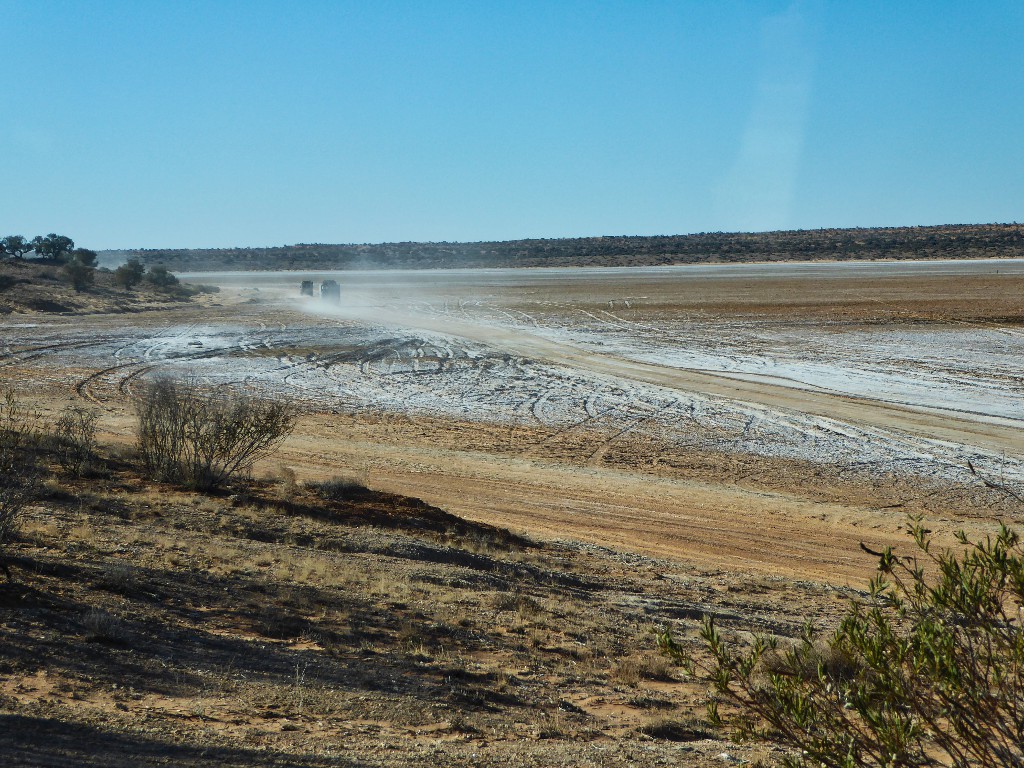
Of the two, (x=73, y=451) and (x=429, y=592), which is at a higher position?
(x=73, y=451)

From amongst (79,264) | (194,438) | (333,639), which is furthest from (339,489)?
(79,264)

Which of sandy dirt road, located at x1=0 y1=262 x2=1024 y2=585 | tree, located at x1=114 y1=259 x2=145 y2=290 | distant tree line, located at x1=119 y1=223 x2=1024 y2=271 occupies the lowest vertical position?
sandy dirt road, located at x1=0 y1=262 x2=1024 y2=585

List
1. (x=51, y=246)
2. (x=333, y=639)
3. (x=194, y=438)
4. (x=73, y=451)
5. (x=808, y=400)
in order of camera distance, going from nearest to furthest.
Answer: (x=333, y=639) < (x=194, y=438) < (x=73, y=451) < (x=808, y=400) < (x=51, y=246)

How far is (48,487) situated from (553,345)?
83.1 ft

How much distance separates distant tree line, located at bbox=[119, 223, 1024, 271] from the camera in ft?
343

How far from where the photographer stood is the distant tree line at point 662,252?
10456 cm

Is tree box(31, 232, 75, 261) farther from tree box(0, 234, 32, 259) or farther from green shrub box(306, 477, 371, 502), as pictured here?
green shrub box(306, 477, 371, 502)

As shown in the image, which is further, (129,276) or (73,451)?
(129,276)

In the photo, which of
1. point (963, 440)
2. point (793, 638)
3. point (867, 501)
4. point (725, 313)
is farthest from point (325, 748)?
point (725, 313)

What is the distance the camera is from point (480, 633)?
8.15m

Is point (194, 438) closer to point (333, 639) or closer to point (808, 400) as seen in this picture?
point (333, 639)

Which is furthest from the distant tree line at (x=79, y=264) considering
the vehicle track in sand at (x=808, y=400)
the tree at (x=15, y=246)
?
the vehicle track in sand at (x=808, y=400)

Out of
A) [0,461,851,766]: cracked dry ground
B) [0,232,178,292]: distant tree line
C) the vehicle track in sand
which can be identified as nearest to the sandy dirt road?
the vehicle track in sand

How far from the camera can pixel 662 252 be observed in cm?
11831
